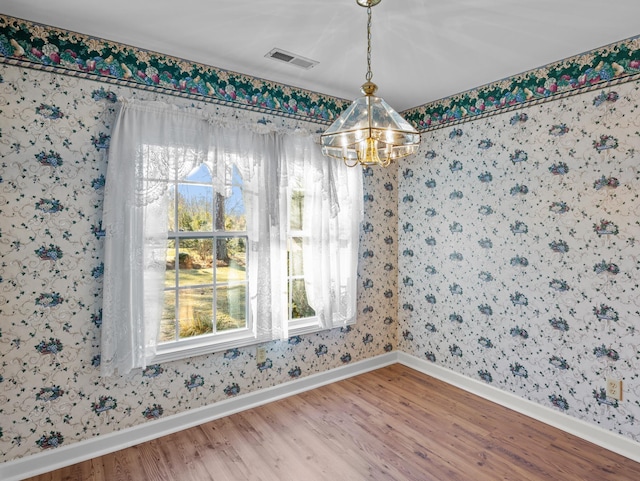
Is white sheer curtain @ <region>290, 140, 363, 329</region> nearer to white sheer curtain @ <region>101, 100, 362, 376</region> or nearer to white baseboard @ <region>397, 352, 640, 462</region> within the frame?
white sheer curtain @ <region>101, 100, 362, 376</region>

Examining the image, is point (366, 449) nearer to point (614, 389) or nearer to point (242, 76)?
point (614, 389)

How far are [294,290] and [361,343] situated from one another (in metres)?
0.95

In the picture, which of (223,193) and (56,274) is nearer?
(56,274)

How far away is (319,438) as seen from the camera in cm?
260

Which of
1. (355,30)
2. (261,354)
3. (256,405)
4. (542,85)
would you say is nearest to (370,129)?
(355,30)

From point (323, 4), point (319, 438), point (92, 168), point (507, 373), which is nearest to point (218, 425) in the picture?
point (319, 438)

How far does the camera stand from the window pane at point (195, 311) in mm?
2814

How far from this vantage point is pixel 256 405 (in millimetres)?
3033

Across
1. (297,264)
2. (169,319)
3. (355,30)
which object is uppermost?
(355,30)

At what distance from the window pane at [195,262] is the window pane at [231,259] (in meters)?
0.07

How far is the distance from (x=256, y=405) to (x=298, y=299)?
942 millimetres

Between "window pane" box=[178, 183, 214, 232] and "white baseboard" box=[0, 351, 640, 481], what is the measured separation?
53.7 inches

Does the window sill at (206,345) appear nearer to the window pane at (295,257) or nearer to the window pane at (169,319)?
the window pane at (169,319)

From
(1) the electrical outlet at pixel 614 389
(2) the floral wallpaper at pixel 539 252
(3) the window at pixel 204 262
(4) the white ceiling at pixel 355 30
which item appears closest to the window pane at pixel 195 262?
(3) the window at pixel 204 262
